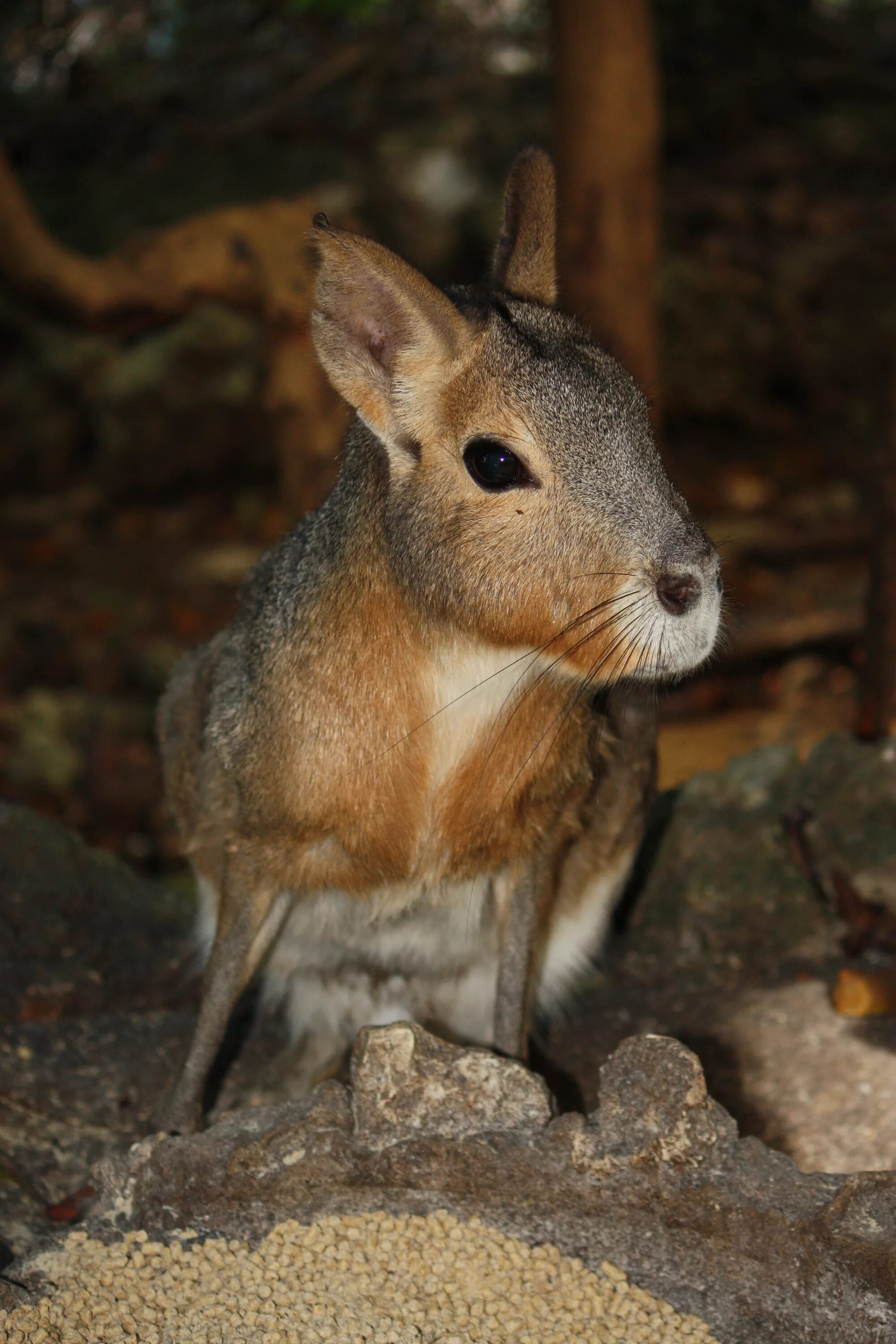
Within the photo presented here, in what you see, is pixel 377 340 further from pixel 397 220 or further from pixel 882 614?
pixel 397 220

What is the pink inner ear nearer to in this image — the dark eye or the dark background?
the dark eye

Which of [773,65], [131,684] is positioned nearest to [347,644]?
[131,684]

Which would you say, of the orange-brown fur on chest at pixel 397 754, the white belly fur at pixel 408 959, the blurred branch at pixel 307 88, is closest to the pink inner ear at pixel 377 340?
the orange-brown fur on chest at pixel 397 754

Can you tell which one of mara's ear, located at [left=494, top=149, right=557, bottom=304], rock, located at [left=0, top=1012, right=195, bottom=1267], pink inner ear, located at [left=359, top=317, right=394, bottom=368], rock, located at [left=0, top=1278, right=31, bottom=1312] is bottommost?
rock, located at [left=0, top=1012, right=195, bottom=1267]

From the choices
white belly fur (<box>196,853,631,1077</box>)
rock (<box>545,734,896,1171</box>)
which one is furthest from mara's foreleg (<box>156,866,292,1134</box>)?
rock (<box>545,734,896,1171</box>)

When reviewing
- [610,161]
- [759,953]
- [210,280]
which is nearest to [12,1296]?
[759,953]

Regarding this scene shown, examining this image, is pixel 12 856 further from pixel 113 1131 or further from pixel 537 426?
pixel 537 426
